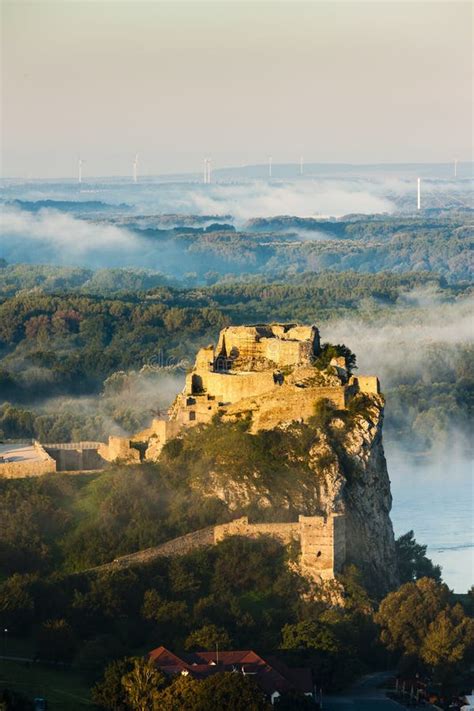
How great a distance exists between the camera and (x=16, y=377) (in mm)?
102812

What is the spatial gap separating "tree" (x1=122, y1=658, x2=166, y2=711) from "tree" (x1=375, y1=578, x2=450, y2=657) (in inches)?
281

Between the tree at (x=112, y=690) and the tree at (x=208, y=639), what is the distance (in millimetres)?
2623

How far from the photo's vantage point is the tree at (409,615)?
51.9 meters

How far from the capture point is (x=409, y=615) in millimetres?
Answer: 52375

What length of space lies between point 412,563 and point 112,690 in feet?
54.3

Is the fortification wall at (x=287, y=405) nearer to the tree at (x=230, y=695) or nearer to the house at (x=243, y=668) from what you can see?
the house at (x=243, y=668)

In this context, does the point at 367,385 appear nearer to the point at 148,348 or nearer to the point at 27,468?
the point at 27,468

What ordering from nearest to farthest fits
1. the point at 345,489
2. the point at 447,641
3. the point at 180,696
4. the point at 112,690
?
the point at 180,696 < the point at 112,690 < the point at 447,641 < the point at 345,489

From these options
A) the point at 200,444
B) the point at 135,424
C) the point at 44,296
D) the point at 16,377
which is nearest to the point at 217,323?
the point at 44,296

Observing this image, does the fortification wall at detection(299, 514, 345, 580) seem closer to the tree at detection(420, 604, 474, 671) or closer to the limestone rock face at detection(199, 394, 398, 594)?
the limestone rock face at detection(199, 394, 398, 594)

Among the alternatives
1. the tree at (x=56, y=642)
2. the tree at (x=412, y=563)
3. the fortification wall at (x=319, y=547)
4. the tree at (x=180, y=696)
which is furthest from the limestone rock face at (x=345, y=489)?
the tree at (x=180, y=696)

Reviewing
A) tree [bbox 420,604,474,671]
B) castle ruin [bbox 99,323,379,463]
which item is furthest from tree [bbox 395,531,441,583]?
tree [bbox 420,604,474,671]

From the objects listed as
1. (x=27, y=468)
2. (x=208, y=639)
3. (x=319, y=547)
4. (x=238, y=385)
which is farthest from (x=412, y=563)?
(x=208, y=639)

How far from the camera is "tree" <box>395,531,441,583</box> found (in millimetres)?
60309
